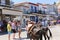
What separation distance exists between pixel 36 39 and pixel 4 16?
1659 centimetres

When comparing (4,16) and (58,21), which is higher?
(4,16)

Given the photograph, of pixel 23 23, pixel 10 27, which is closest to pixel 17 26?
pixel 10 27

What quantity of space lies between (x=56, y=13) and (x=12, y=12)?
80.7ft

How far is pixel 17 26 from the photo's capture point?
15.1 metres

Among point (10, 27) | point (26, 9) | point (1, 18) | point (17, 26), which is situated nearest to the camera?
point (10, 27)

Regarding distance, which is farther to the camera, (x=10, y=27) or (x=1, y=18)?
(x=1, y=18)

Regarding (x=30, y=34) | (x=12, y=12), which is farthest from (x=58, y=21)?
(x=30, y=34)

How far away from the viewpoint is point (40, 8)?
2036 inches

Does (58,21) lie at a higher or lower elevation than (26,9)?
lower

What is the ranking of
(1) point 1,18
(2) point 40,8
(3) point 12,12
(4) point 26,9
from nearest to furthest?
(1) point 1,18
(3) point 12,12
(4) point 26,9
(2) point 40,8

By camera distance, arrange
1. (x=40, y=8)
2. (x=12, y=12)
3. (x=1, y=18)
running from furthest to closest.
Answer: (x=40, y=8) < (x=12, y=12) < (x=1, y=18)

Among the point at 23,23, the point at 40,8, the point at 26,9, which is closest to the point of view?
the point at 23,23

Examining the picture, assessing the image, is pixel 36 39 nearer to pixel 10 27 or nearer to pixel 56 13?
pixel 10 27

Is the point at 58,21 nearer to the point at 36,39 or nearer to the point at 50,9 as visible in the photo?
the point at 50,9
